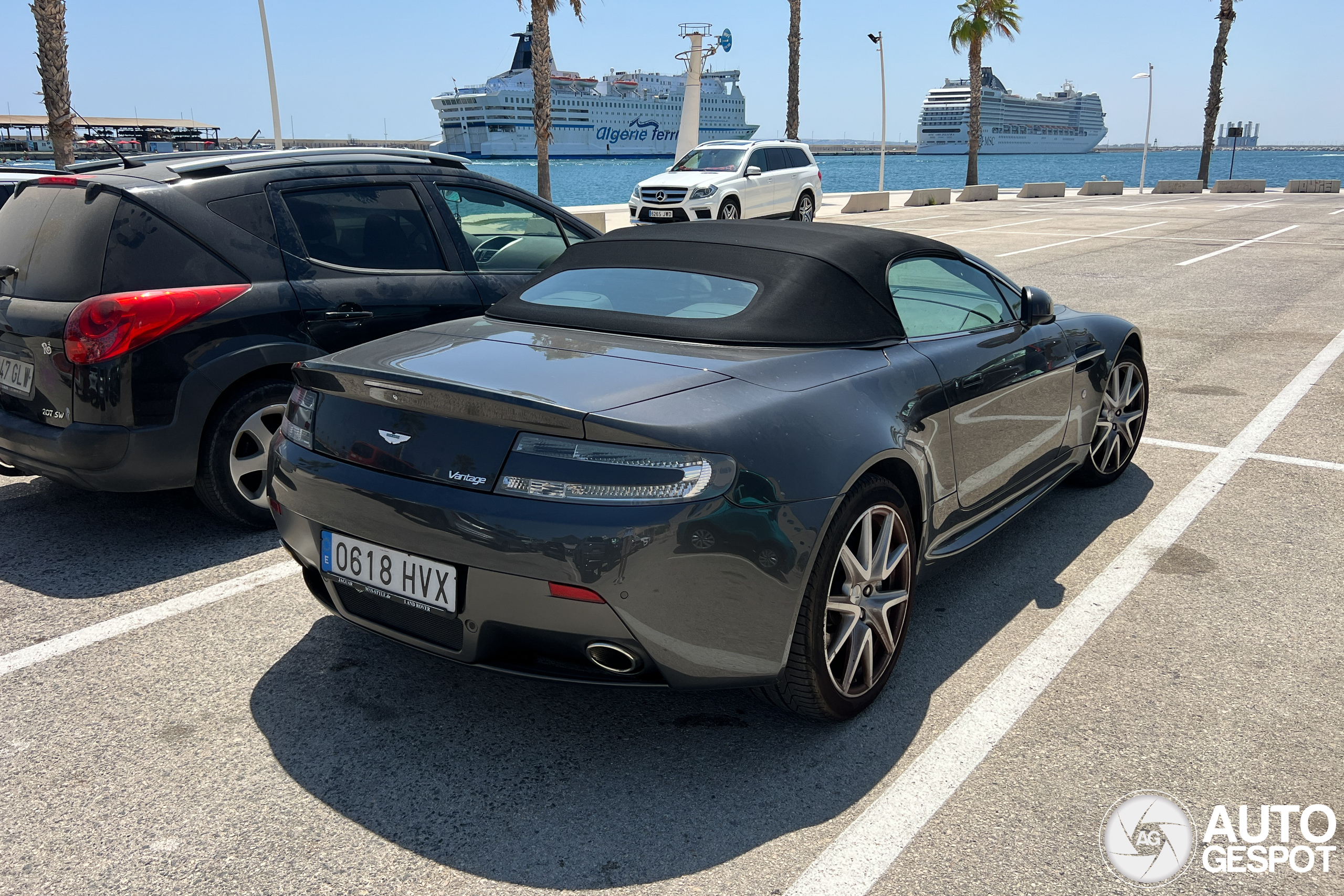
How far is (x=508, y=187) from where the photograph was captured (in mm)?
5617

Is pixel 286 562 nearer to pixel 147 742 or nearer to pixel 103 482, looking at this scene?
pixel 103 482

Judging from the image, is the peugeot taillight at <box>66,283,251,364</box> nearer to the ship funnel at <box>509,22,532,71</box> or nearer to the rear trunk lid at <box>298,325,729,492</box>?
the rear trunk lid at <box>298,325,729,492</box>

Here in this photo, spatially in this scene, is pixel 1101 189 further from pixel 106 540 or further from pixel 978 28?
pixel 106 540

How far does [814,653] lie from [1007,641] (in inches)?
43.6

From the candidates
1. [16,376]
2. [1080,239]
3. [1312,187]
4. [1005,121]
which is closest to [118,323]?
[16,376]

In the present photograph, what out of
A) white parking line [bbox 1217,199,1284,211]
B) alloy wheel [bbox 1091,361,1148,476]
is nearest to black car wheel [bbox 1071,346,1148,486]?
alloy wheel [bbox 1091,361,1148,476]

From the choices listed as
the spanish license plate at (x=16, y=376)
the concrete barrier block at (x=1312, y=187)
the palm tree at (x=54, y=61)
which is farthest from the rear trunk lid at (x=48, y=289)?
the concrete barrier block at (x=1312, y=187)

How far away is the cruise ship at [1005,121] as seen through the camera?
137 metres

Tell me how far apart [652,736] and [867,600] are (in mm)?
741

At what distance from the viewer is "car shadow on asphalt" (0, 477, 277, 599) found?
4070 millimetres

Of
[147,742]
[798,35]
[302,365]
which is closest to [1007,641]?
[302,365]

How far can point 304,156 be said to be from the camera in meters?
4.95

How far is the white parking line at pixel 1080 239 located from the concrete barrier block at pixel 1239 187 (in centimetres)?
2268

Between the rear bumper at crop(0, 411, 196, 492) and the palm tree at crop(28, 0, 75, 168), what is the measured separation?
566 inches
